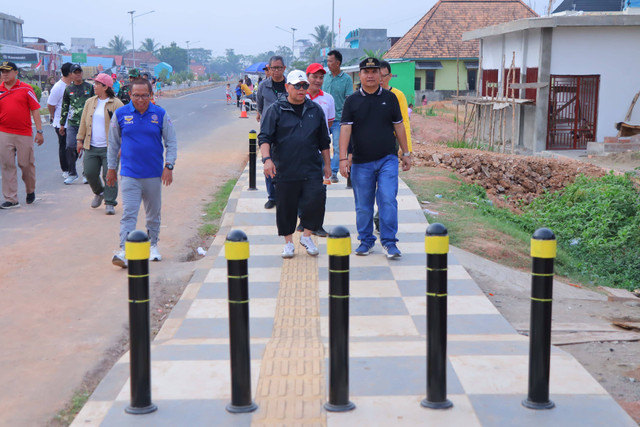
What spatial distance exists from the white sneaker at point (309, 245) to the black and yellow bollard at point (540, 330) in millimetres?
3780

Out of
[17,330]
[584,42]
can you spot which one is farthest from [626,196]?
[584,42]

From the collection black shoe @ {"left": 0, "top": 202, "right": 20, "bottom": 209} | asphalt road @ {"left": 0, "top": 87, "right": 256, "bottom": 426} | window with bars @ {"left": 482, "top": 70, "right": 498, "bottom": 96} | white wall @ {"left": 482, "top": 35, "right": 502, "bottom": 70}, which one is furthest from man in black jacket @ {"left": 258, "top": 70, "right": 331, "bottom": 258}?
white wall @ {"left": 482, "top": 35, "right": 502, "bottom": 70}

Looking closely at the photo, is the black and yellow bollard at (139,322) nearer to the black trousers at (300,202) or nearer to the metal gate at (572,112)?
the black trousers at (300,202)

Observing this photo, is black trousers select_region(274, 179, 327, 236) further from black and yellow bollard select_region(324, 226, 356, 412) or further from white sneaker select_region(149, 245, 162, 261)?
black and yellow bollard select_region(324, 226, 356, 412)

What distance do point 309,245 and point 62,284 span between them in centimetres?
246

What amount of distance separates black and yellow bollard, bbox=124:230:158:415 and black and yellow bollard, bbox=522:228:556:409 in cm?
213

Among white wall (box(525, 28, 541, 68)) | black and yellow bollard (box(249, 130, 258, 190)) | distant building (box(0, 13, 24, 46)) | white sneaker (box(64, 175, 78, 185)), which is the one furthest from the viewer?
distant building (box(0, 13, 24, 46))

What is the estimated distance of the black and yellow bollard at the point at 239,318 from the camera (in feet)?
13.6

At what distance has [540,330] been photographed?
4.27 m

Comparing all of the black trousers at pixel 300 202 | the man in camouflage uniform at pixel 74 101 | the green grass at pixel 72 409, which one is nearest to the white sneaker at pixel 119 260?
the black trousers at pixel 300 202

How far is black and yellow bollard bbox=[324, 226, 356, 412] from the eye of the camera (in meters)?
4.18

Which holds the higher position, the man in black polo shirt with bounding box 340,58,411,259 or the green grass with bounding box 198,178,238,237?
the man in black polo shirt with bounding box 340,58,411,259

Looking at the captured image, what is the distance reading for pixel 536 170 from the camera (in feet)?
56.1

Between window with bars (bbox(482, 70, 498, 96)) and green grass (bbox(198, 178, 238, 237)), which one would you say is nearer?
green grass (bbox(198, 178, 238, 237))
